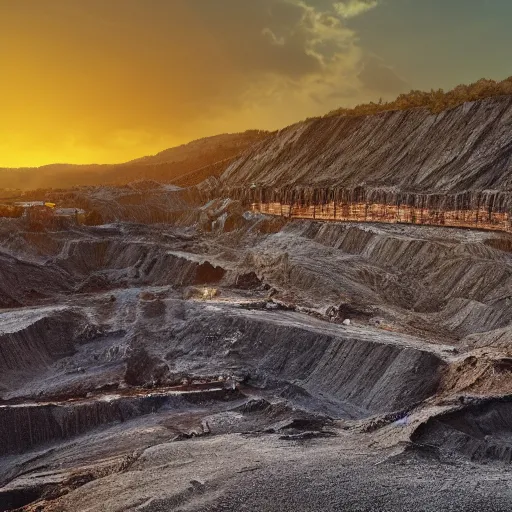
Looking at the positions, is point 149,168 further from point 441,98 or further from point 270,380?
point 270,380

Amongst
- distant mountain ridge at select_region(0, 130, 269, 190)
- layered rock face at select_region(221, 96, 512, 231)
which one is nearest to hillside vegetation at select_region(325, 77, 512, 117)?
layered rock face at select_region(221, 96, 512, 231)

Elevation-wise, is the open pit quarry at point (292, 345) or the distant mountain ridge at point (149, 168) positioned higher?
the distant mountain ridge at point (149, 168)

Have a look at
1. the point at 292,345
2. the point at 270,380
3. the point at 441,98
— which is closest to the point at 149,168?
the point at 441,98

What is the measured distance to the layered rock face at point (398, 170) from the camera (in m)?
33.7

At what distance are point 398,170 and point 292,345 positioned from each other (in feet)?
79.3

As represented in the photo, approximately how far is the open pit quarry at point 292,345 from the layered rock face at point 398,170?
18cm

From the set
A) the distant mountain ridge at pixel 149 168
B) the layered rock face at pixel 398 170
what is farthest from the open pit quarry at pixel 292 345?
the distant mountain ridge at pixel 149 168

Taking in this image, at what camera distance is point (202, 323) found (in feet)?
78.8

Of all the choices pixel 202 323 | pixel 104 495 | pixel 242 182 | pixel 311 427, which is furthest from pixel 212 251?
pixel 104 495

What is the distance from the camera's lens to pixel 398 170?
1629 inches

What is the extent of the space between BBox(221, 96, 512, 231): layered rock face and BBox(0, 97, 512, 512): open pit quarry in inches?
6.9

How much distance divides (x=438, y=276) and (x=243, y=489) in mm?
19397

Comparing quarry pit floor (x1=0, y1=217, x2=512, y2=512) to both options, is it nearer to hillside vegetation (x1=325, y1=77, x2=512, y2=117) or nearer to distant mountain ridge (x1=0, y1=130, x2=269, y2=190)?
hillside vegetation (x1=325, y1=77, x2=512, y2=117)

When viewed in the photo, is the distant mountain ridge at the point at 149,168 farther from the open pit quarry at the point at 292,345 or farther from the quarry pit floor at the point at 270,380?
the quarry pit floor at the point at 270,380
